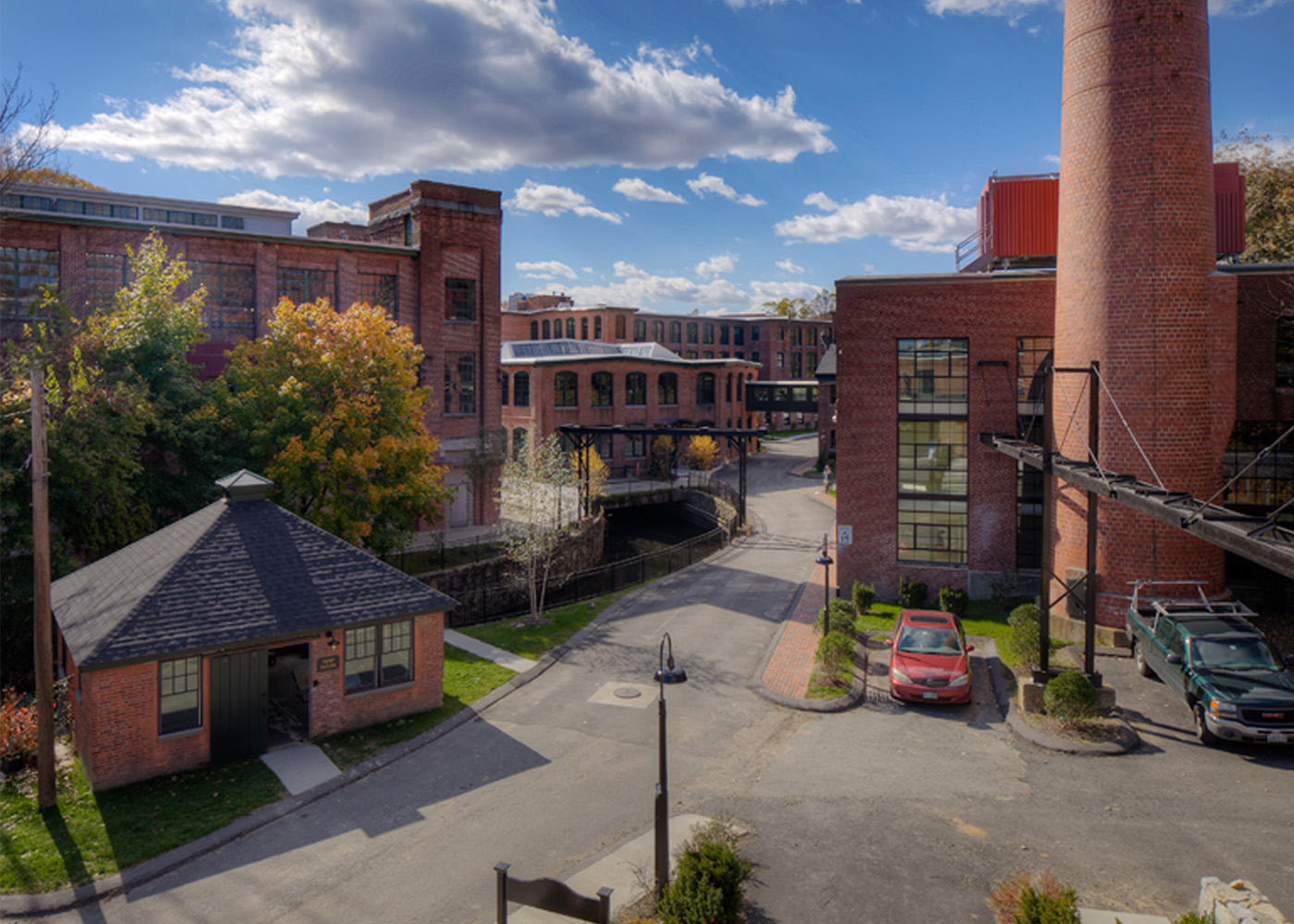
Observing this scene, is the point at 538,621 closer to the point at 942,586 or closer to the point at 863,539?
the point at 863,539

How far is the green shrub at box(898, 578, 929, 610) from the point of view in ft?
84.8

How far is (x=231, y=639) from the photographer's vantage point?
15031 mm

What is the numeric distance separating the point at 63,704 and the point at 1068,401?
26147mm

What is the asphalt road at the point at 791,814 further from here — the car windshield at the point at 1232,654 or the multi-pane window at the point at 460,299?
the multi-pane window at the point at 460,299

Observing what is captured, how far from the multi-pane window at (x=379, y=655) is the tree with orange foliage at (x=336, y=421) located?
339 inches

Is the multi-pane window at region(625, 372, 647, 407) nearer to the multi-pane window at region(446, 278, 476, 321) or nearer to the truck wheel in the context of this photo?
the multi-pane window at region(446, 278, 476, 321)

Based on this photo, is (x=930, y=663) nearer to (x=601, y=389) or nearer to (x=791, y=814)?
(x=791, y=814)

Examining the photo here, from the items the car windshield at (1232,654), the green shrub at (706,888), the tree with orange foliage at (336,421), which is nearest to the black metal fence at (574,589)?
the tree with orange foliage at (336,421)

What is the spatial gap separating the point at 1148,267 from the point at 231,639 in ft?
74.2

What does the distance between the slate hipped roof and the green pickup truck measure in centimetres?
1532

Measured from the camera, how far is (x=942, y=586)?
26422mm

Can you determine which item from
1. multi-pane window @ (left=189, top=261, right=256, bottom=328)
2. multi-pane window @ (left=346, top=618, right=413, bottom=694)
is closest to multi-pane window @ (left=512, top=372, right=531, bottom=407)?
multi-pane window @ (left=189, top=261, right=256, bottom=328)

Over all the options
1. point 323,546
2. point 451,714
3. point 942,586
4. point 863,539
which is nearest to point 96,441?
point 323,546

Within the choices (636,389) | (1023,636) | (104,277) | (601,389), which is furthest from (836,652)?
(636,389)
